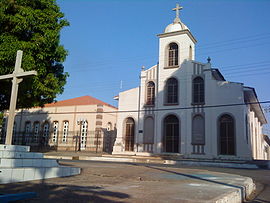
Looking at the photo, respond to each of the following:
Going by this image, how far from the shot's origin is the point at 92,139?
1160 inches

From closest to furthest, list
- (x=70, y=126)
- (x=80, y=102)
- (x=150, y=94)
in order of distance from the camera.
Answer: (x=150, y=94) < (x=70, y=126) < (x=80, y=102)

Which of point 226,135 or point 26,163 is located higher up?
point 226,135

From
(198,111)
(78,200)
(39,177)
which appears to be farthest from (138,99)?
(78,200)

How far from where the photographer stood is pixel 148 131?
2575cm

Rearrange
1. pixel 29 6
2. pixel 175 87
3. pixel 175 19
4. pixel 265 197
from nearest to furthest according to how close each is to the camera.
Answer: pixel 265 197 → pixel 29 6 → pixel 175 87 → pixel 175 19

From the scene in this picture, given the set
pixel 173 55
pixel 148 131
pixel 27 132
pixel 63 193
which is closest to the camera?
pixel 63 193

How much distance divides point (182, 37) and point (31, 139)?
2194 cm

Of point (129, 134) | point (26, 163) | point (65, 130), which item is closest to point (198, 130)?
point (129, 134)

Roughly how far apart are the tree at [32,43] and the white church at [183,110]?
14690 millimetres

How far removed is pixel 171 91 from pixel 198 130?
4.54 metres

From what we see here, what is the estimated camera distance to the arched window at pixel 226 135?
22297 millimetres

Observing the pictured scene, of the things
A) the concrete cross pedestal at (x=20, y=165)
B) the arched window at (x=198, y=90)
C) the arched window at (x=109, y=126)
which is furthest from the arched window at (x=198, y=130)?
the concrete cross pedestal at (x=20, y=165)

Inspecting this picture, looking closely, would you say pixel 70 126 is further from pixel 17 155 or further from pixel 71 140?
pixel 17 155

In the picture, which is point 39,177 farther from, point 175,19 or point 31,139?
point 31,139
